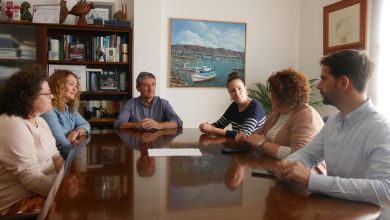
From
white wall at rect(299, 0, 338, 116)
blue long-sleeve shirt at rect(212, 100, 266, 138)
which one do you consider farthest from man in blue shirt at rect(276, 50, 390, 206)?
white wall at rect(299, 0, 338, 116)

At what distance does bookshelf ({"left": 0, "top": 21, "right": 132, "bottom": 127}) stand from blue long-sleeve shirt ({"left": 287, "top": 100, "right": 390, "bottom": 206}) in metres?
2.81

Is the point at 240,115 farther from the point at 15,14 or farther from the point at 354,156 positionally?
the point at 15,14

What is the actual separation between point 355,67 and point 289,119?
56cm

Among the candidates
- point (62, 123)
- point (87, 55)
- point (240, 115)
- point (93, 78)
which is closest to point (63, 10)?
point (87, 55)

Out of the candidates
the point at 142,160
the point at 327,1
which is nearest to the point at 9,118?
the point at 142,160

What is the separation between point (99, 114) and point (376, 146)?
10.8 ft

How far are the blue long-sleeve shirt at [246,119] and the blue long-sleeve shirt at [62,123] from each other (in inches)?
44.5

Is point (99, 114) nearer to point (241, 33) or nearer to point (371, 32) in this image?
point (241, 33)

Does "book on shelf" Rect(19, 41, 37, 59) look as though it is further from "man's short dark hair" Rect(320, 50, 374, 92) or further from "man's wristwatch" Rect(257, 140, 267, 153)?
"man's short dark hair" Rect(320, 50, 374, 92)

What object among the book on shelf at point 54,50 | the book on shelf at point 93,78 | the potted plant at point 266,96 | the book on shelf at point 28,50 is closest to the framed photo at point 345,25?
the potted plant at point 266,96

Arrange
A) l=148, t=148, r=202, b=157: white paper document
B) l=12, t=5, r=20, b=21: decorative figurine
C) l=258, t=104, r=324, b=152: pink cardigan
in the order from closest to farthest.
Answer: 1. l=258, t=104, r=324, b=152: pink cardigan
2. l=148, t=148, r=202, b=157: white paper document
3. l=12, t=5, r=20, b=21: decorative figurine

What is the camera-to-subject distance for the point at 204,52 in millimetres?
4238

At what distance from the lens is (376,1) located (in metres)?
3.22

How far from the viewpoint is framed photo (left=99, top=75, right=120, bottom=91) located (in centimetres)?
386
